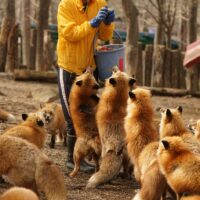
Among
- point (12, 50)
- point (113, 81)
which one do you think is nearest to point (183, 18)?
point (12, 50)

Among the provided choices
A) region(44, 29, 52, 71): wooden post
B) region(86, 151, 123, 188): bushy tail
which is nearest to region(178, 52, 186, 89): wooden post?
region(44, 29, 52, 71): wooden post

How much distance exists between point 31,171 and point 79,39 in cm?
247

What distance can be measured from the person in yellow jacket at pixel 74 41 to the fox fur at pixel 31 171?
1.95 meters

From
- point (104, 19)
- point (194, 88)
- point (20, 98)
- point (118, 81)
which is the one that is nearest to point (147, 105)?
point (118, 81)

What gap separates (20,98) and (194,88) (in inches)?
234

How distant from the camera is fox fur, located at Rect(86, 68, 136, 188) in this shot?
346 inches

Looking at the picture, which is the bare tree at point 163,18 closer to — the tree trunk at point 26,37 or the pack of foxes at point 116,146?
the tree trunk at point 26,37

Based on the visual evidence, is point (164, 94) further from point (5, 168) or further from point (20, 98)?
point (5, 168)

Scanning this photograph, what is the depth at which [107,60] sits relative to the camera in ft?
31.7

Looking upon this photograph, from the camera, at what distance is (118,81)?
9.22 metres

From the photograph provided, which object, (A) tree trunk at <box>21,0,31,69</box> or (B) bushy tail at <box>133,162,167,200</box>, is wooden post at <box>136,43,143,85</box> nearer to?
(A) tree trunk at <box>21,0,31,69</box>

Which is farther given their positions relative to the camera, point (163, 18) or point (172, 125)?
point (163, 18)

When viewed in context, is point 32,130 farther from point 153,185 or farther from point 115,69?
point 153,185

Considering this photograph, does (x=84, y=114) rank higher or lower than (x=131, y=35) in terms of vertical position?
lower
